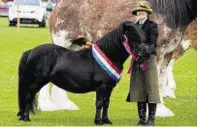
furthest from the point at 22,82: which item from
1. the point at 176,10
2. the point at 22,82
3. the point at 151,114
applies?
the point at 176,10

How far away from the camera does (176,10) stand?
11438mm

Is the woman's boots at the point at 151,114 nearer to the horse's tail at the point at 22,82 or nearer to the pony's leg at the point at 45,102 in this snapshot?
the horse's tail at the point at 22,82

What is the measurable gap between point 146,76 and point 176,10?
1.60 metres

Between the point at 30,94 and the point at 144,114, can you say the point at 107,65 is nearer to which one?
the point at 144,114

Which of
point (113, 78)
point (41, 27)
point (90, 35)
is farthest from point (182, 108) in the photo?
point (41, 27)

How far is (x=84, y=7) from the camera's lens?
1303 centimetres

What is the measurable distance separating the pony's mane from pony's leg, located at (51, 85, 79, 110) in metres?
2.38

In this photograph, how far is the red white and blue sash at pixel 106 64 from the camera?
10.3m

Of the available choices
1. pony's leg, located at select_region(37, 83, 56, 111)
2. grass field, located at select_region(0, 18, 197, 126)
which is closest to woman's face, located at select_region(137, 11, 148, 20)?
grass field, located at select_region(0, 18, 197, 126)

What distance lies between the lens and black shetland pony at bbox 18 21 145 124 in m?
10.3

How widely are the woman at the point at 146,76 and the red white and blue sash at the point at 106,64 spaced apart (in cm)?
26

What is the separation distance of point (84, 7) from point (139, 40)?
3255mm

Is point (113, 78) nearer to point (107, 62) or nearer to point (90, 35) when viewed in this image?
point (107, 62)

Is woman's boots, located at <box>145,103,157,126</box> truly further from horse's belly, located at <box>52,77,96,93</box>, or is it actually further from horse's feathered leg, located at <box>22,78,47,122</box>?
horse's feathered leg, located at <box>22,78,47,122</box>
